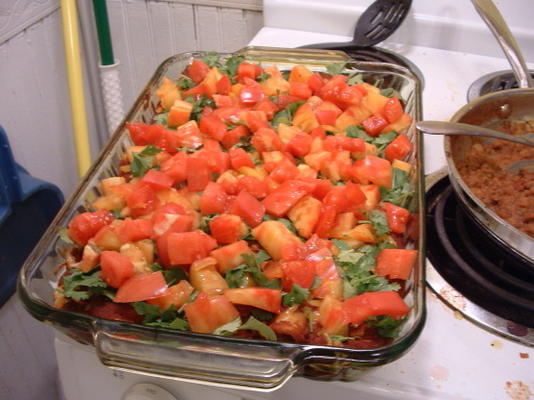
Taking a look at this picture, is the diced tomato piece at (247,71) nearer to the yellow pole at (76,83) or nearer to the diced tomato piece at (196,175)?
the diced tomato piece at (196,175)

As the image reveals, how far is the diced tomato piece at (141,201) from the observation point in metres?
0.77

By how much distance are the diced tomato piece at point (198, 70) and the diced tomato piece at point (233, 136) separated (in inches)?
7.3

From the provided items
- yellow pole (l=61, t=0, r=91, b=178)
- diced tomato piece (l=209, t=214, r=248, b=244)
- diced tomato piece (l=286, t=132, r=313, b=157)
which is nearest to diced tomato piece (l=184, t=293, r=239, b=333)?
diced tomato piece (l=209, t=214, r=248, b=244)

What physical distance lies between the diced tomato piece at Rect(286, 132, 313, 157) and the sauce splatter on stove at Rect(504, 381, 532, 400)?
45cm

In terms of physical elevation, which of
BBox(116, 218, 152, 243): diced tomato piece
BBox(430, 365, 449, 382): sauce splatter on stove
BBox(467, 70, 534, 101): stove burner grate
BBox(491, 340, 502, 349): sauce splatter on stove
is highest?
BBox(467, 70, 534, 101): stove burner grate

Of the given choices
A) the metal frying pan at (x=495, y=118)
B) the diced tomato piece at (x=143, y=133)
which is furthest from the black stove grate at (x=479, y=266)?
the diced tomato piece at (x=143, y=133)

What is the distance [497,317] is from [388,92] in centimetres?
48

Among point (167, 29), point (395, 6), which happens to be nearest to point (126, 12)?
point (167, 29)

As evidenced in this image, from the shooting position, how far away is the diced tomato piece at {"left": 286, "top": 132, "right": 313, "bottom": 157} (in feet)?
2.84

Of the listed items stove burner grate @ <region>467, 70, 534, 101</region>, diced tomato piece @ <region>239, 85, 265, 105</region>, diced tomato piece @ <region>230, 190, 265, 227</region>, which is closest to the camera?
diced tomato piece @ <region>230, 190, 265, 227</region>

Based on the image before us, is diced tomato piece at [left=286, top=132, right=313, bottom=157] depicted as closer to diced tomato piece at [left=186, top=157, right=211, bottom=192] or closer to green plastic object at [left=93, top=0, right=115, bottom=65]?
diced tomato piece at [left=186, top=157, right=211, bottom=192]

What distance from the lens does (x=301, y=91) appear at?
0.98 metres

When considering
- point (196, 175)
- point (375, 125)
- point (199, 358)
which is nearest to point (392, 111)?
point (375, 125)

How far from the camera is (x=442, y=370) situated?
0.62 meters
